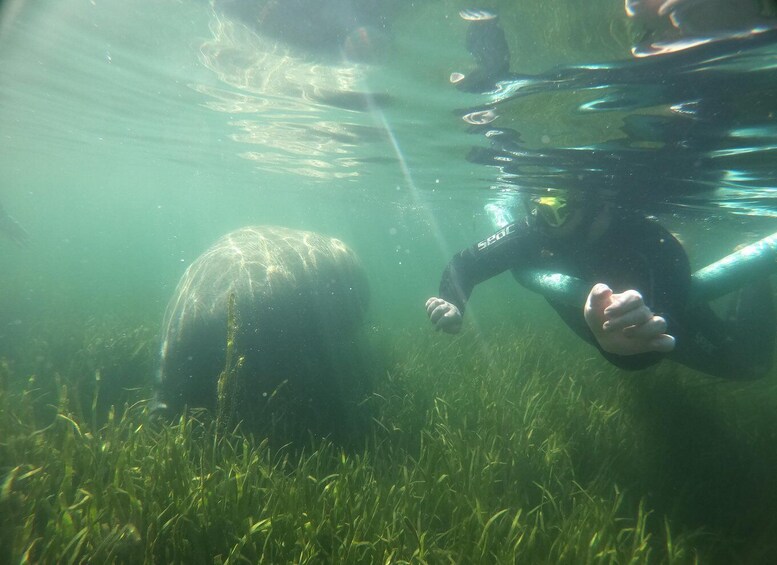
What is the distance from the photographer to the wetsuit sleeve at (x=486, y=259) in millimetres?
5223

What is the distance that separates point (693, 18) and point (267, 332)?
683 cm

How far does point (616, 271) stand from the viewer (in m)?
5.46

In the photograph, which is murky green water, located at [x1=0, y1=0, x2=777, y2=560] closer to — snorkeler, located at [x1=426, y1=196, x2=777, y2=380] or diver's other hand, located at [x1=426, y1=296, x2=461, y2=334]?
snorkeler, located at [x1=426, y1=196, x2=777, y2=380]

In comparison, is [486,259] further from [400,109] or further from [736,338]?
[400,109]

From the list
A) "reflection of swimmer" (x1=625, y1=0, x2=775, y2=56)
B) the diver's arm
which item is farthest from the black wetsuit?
"reflection of swimmer" (x1=625, y1=0, x2=775, y2=56)

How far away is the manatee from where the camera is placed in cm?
575

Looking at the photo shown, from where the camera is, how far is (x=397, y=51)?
281 inches

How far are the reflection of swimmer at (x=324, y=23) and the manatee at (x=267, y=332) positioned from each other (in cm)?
377

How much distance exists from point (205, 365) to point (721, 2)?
7.65 meters

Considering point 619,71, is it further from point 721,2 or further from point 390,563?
point 390,563

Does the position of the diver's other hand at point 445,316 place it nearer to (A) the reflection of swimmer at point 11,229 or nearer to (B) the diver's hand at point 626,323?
(B) the diver's hand at point 626,323

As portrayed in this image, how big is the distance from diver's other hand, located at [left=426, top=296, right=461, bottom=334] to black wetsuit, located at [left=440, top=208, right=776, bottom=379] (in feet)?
1.62

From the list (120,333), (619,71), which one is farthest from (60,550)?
(120,333)

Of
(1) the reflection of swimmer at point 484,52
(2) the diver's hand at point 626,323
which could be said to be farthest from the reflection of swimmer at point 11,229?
(2) the diver's hand at point 626,323
